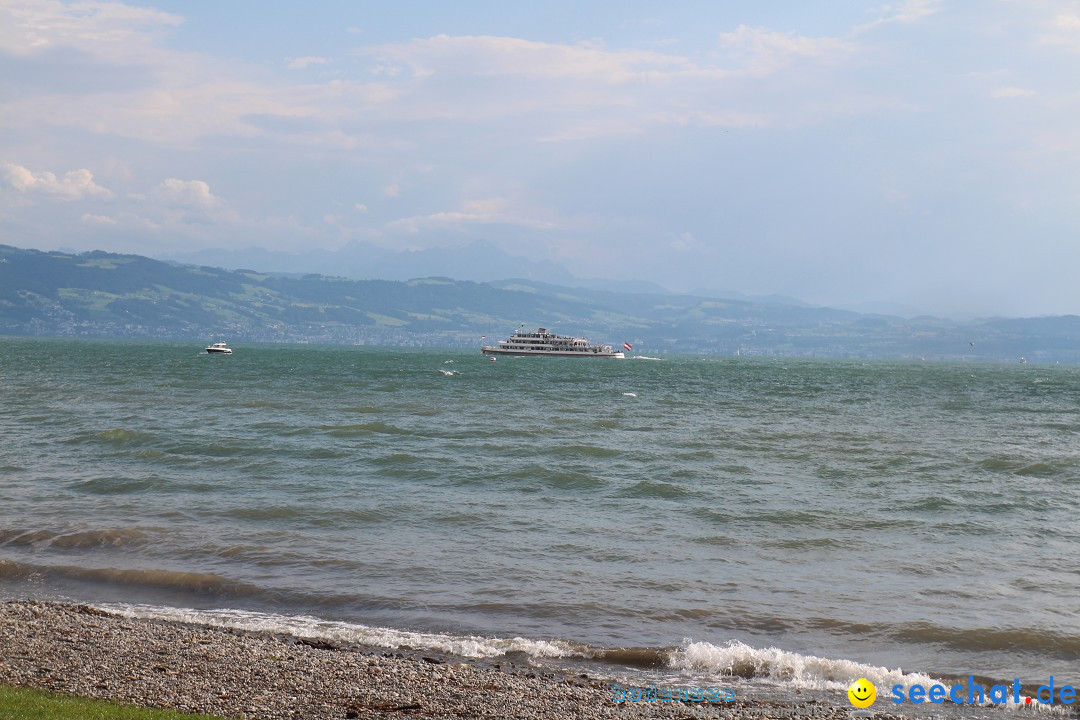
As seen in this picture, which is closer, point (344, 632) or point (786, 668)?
point (786, 668)

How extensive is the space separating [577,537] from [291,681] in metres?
11.9

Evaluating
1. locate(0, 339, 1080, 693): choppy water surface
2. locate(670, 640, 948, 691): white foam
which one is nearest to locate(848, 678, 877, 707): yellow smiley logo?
locate(670, 640, 948, 691): white foam

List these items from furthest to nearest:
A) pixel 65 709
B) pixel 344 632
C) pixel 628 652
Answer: pixel 344 632, pixel 628 652, pixel 65 709

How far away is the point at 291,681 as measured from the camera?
11695 millimetres

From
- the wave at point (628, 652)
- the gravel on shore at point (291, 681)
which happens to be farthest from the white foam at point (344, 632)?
the gravel on shore at point (291, 681)

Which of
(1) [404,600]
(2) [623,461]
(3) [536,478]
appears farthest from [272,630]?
(2) [623,461]

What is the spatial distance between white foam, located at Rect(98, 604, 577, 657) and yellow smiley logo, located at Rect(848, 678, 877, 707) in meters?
4.45

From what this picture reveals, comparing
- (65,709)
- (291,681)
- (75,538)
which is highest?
(65,709)

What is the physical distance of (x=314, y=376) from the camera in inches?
3863

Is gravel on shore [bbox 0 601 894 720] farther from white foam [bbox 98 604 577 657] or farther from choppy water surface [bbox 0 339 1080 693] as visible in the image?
choppy water surface [bbox 0 339 1080 693]

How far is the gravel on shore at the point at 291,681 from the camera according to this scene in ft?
35.9

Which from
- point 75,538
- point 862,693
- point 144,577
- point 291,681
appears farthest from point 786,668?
point 75,538

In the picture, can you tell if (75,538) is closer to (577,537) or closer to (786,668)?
(577,537)

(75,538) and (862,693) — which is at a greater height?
(862,693)
